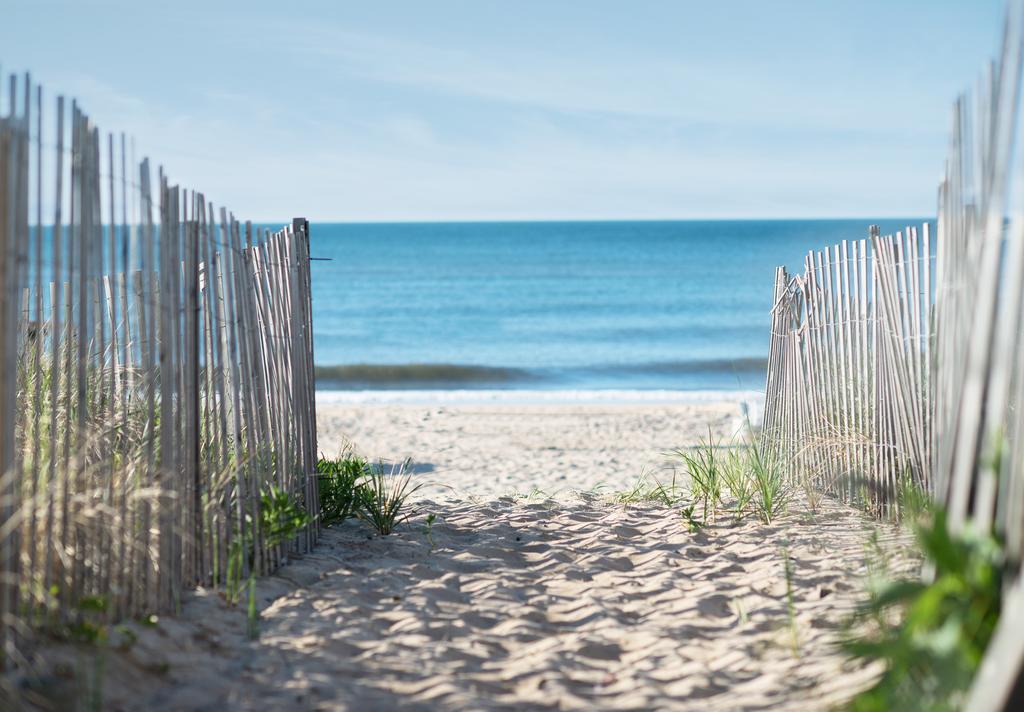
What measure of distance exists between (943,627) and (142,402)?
3490mm

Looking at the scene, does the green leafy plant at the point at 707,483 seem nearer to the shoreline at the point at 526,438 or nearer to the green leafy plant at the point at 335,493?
the shoreline at the point at 526,438

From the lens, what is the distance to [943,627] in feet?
7.14

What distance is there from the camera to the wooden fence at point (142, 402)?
2512mm

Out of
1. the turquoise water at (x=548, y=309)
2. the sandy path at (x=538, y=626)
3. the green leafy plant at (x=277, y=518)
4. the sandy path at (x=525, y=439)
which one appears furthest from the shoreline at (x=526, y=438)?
the turquoise water at (x=548, y=309)

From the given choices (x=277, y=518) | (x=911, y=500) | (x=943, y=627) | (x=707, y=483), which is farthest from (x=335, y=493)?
(x=943, y=627)

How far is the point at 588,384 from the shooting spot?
16516mm

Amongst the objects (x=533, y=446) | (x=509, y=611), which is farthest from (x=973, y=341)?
(x=533, y=446)

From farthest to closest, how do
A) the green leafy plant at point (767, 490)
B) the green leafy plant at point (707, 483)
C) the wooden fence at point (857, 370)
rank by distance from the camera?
the green leafy plant at point (707, 483) → the green leafy plant at point (767, 490) → the wooden fence at point (857, 370)

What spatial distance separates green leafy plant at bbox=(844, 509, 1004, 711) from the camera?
2.06 metres

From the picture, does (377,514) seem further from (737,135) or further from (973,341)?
(737,135)

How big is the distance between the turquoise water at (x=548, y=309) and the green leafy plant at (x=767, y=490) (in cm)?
667

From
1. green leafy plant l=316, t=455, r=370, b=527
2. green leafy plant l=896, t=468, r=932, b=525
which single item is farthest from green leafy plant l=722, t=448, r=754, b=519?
green leafy plant l=316, t=455, r=370, b=527

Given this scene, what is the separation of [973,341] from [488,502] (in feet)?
11.3

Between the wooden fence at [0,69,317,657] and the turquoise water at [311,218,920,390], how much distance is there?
846cm
